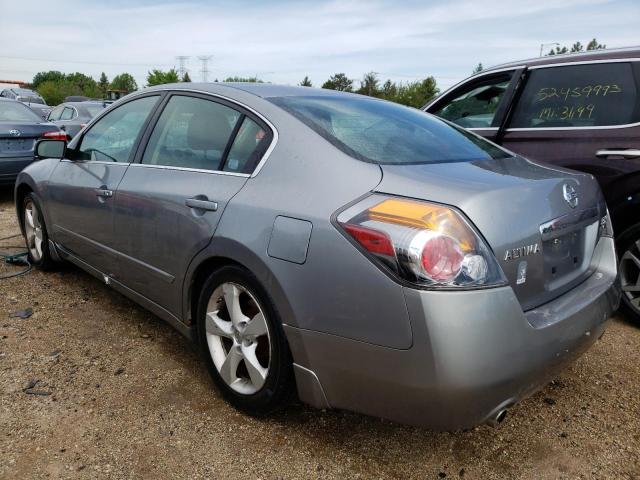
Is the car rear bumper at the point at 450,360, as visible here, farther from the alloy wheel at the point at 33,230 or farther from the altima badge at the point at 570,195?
the alloy wheel at the point at 33,230

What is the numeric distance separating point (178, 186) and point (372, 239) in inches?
48.1

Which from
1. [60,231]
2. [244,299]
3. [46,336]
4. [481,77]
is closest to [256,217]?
[244,299]

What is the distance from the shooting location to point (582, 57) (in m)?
3.63

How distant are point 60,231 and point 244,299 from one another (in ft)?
7.12

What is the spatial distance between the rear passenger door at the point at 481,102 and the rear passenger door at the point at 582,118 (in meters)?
0.11

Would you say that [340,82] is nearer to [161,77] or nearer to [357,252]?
[161,77]

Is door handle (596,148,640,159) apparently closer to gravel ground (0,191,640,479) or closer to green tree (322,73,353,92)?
gravel ground (0,191,640,479)

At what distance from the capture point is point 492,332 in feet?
5.53

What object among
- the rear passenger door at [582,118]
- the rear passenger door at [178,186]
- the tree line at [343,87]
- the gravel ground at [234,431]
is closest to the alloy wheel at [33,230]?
the gravel ground at [234,431]

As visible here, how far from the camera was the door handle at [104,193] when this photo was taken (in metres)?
3.08

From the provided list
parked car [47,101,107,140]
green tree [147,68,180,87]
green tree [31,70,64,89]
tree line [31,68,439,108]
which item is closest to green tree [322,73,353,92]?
tree line [31,68,439,108]

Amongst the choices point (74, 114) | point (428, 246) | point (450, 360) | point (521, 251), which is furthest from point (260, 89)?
point (74, 114)

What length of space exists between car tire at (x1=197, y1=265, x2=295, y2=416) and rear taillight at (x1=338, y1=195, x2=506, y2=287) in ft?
1.85

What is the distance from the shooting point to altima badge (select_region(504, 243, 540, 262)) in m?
1.79
